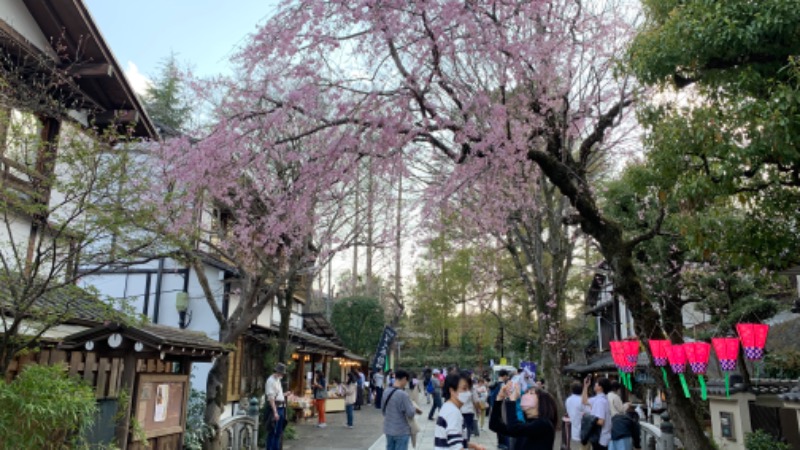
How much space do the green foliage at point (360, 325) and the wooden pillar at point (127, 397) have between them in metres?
27.3

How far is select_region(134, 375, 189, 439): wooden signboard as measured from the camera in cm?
790

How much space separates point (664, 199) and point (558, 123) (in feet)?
8.16

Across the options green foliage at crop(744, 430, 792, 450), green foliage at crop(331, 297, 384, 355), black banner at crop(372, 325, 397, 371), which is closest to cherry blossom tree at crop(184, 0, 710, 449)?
green foliage at crop(744, 430, 792, 450)

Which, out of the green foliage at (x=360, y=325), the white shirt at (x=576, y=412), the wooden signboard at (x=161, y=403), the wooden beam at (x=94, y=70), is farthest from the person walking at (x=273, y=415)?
the green foliage at (x=360, y=325)

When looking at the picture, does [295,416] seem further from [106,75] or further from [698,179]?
[698,179]

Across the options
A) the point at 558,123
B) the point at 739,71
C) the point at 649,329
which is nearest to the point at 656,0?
the point at 739,71

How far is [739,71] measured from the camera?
6504mm

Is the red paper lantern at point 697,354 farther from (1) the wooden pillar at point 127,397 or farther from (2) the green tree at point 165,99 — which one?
(2) the green tree at point 165,99

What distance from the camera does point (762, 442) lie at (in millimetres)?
10164

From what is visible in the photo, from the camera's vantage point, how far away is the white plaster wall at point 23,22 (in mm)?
10227

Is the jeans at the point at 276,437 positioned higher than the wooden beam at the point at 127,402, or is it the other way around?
the wooden beam at the point at 127,402

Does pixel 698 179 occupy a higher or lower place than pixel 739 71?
lower

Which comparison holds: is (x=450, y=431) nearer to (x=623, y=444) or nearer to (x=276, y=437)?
(x=623, y=444)

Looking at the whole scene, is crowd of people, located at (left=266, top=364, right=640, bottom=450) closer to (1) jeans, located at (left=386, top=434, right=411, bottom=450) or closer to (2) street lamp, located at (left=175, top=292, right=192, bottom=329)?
(1) jeans, located at (left=386, top=434, right=411, bottom=450)
